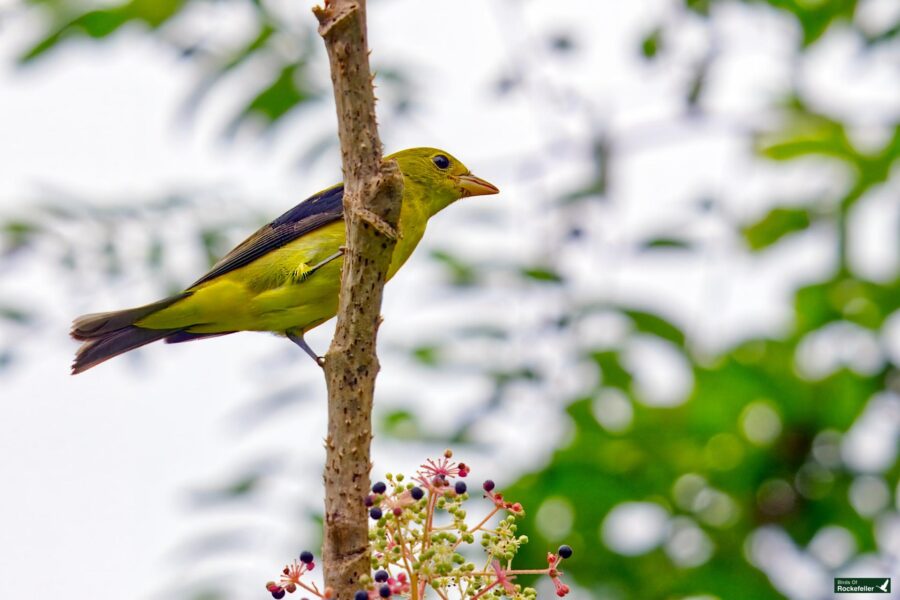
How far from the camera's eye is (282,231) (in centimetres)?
488

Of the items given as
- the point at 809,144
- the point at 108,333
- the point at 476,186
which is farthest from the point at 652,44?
the point at 108,333

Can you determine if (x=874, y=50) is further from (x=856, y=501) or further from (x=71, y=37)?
(x=71, y=37)

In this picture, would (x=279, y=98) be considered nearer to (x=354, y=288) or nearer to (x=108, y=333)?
(x=108, y=333)

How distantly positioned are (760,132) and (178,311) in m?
2.70

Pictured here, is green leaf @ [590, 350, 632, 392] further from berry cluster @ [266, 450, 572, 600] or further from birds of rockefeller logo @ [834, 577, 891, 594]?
berry cluster @ [266, 450, 572, 600]

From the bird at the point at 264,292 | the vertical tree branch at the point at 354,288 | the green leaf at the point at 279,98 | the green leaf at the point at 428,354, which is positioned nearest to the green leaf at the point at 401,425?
the green leaf at the point at 428,354

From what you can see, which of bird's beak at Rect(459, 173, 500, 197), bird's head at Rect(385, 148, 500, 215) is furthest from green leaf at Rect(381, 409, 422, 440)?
bird's beak at Rect(459, 173, 500, 197)

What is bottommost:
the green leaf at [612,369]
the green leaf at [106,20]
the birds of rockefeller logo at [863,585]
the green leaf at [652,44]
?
the birds of rockefeller logo at [863,585]

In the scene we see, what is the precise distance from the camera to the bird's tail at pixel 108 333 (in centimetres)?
476

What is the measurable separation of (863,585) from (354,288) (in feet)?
8.87

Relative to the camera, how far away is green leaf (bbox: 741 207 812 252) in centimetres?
520

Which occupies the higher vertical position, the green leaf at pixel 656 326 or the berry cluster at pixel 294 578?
the green leaf at pixel 656 326

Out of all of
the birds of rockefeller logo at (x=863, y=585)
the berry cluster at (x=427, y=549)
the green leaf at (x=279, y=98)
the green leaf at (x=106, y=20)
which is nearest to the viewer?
the berry cluster at (x=427, y=549)

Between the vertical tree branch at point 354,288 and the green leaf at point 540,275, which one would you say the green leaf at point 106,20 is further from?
the vertical tree branch at point 354,288
